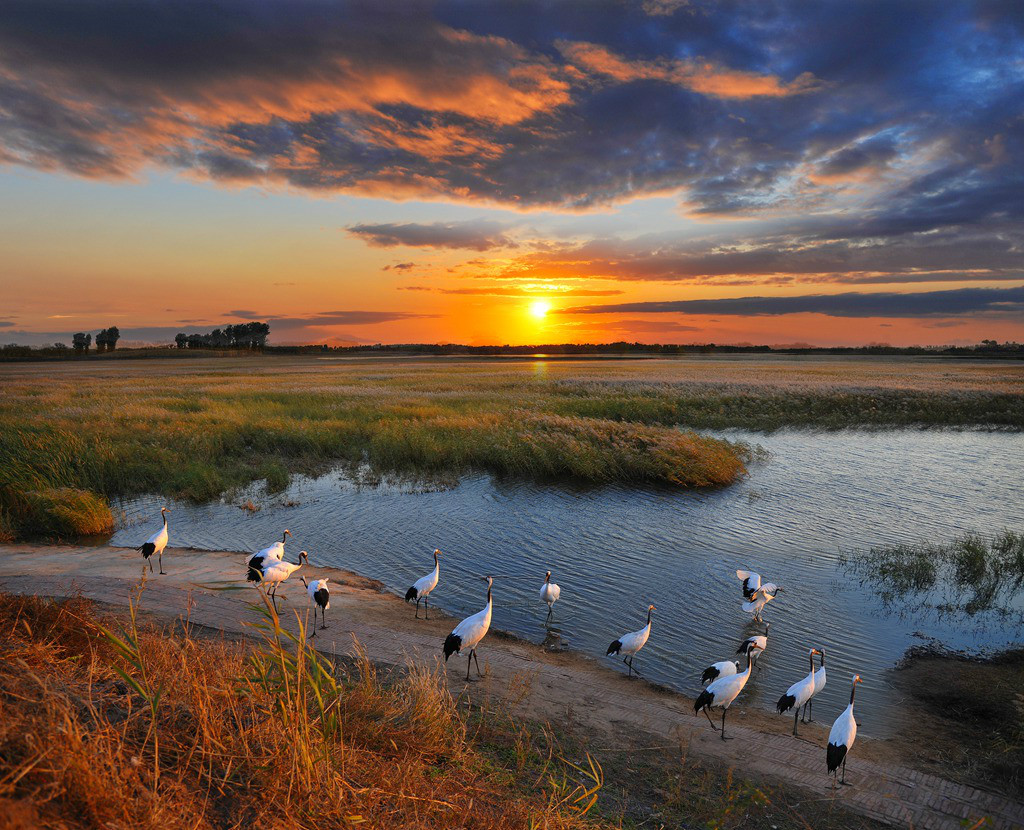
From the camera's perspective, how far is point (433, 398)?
44.9 metres

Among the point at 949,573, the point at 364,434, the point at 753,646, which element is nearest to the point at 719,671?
the point at 753,646

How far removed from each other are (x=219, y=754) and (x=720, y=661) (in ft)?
28.8

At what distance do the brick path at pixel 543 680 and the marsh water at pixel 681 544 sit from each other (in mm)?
1063

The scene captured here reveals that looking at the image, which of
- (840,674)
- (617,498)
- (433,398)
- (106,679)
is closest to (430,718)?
(106,679)

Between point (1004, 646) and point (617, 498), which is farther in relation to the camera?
point (617, 498)

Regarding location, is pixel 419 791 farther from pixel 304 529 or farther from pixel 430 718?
pixel 304 529

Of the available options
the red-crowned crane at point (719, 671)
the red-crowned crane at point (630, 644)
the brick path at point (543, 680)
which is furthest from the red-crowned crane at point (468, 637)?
the red-crowned crane at point (719, 671)

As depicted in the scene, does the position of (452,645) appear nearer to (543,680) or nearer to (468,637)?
(468,637)

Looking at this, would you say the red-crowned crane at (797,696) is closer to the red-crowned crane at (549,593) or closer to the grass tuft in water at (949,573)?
the red-crowned crane at (549,593)

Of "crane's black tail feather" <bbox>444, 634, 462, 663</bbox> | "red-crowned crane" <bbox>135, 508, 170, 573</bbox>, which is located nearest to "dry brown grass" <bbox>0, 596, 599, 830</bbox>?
"crane's black tail feather" <bbox>444, 634, 462, 663</bbox>

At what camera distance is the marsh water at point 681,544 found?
11406 mm

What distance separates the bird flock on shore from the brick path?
0.84 ft

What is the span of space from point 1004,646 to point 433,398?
123 ft

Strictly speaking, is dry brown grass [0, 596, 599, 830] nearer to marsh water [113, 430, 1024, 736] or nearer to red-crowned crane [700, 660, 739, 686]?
red-crowned crane [700, 660, 739, 686]
